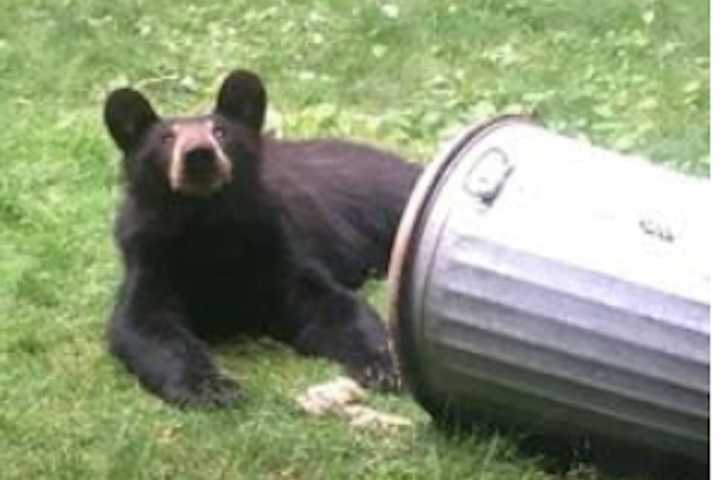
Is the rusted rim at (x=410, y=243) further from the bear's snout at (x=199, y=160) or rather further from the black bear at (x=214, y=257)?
the bear's snout at (x=199, y=160)

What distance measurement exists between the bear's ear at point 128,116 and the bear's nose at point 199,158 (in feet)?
0.90

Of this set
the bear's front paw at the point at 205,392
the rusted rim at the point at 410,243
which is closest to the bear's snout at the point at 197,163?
the bear's front paw at the point at 205,392

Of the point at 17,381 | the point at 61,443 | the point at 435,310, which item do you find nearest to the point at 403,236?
the point at 435,310

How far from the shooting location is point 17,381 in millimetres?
6164

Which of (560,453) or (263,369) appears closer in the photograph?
(560,453)

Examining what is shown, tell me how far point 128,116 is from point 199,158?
0.34m

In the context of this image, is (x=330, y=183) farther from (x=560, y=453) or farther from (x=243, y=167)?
(x=560, y=453)

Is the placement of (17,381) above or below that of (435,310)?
below

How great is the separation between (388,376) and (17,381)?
3.64 ft

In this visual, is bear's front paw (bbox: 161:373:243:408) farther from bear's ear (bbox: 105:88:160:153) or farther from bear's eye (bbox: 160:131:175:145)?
bear's ear (bbox: 105:88:160:153)

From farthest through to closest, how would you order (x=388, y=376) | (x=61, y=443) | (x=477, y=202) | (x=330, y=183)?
(x=330, y=183) < (x=388, y=376) < (x=61, y=443) < (x=477, y=202)

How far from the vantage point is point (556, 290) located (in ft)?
16.7

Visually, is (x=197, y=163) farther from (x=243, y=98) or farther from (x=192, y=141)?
(x=243, y=98)

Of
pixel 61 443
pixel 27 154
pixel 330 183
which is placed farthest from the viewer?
pixel 27 154
